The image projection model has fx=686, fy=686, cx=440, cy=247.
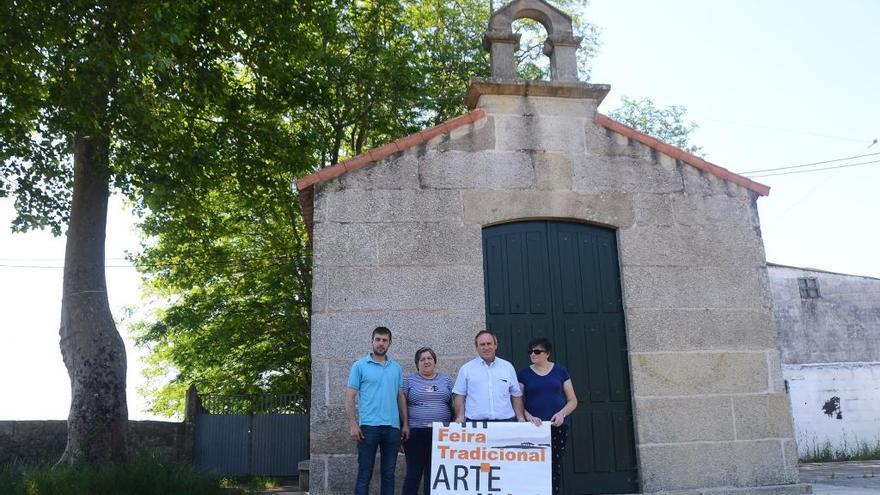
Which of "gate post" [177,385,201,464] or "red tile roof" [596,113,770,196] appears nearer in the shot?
"red tile roof" [596,113,770,196]

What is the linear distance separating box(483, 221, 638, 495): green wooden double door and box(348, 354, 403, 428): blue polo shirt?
1.67m

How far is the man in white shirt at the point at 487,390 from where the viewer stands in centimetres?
588

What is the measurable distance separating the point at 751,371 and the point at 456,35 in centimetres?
1376

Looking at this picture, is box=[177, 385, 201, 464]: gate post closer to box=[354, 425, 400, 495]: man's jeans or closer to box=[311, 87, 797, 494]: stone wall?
box=[311, 87, 797, 494]: stone wall

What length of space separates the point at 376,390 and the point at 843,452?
61.5ft

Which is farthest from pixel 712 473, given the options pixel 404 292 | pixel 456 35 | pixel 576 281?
pixel 456 35

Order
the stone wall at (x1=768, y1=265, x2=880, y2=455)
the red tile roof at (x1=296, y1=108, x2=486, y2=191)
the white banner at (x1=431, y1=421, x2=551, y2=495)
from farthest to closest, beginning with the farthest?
Result: the stone wall at (x1=768, y1=265, x2=880, y2=455)
the red tile roof at (x1=296, y1=108, x2=486, y2=191)
the white banner at (x1=431, y1=421, x2=551, y2=495)

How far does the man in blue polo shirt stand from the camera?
19.5 feet

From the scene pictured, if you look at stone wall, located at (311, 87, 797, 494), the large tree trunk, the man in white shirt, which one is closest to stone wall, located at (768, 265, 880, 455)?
stone wall, located at (311, 87, 797, 494)

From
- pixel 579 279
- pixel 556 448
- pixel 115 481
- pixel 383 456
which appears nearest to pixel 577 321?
pixel 579 279

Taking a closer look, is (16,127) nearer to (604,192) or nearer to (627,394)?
(604,192)

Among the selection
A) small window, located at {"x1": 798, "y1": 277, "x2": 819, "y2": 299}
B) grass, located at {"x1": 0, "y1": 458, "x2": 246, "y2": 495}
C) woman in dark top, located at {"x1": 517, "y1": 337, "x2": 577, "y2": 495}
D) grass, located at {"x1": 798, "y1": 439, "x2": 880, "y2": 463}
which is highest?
small window, located at {"x1": 798, "y1": 277, "x2": 819, "y2": 299}

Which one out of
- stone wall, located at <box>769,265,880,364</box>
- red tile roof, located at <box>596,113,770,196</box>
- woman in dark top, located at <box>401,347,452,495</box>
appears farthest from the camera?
stone wall, located at <box>769,265,880,364</box>

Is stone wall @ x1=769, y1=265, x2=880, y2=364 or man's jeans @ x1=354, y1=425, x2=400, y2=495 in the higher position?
stone wall @ x1=769, y1=265, x2=880, y2=364
